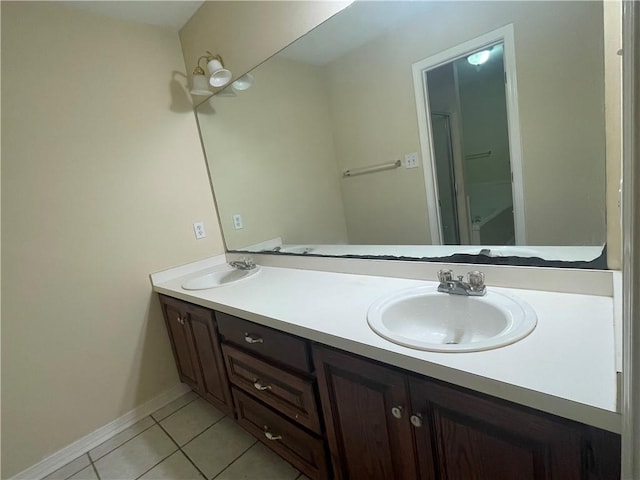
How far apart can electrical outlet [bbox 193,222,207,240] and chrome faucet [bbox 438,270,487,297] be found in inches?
63.8

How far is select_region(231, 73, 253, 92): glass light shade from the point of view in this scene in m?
1.77

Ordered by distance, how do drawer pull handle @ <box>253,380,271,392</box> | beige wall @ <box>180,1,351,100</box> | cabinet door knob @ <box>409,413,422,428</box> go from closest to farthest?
cabinet door knob @ <box>409,413,422,428</box> → drawer pull handle @ <box>253,380,271,392</box> → beige wall @ <box>180,1,351,100</box>

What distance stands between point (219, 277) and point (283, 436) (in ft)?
3.42

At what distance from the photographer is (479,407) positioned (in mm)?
665

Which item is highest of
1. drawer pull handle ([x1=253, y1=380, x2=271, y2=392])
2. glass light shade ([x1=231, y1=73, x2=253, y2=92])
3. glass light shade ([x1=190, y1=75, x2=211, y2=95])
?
glass light shade ([x1=190, y1=75, x2=211, y2=95])

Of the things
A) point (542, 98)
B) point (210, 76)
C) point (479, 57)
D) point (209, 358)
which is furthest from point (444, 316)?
point (210, 76)

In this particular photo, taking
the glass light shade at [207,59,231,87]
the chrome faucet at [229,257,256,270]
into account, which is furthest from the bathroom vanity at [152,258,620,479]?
the glass light shade at [207,59,231,87]

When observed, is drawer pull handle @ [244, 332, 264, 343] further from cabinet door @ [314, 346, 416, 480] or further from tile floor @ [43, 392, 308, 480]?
tile floor @ [43, 392, 308, 480]

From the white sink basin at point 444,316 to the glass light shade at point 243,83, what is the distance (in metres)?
1.47

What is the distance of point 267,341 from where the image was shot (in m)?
1.18

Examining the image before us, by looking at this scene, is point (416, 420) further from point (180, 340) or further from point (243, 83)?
point (243, 83)

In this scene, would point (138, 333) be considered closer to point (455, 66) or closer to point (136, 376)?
point (136, 376)

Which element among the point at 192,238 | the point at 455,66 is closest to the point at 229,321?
the point at 192,238

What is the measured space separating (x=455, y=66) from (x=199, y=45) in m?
1.56
